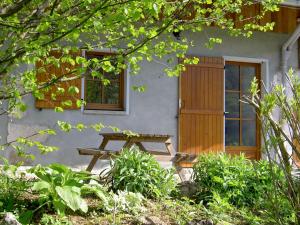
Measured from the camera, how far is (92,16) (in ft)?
10.2

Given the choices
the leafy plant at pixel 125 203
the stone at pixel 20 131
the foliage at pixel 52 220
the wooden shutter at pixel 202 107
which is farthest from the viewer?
the wooden shutter at pixel 202 107

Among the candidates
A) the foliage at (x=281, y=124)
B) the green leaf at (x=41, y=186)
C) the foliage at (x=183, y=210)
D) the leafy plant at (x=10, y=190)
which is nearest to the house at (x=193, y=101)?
the leafy plant at (x=10, y=190)

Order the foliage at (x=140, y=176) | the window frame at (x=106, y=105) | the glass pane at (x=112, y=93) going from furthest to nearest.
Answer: the glass pane at (x=112, y=93) → the window frame at (x=106, y=105) → the foliage at (x=140, y=176)

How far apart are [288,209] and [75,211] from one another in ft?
5.46

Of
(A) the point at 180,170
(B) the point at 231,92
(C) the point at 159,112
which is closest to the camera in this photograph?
(A) the point at 180,170

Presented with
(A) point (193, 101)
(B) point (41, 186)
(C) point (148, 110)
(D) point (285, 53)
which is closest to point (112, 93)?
(C) point (148, 110)

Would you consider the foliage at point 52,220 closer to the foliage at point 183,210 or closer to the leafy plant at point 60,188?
the leafy plant at point 60,188

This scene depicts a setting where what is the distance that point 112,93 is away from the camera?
804 centimetres

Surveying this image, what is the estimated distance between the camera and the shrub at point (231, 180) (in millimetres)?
4570

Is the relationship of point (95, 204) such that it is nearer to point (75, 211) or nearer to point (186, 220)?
point (75, 211)

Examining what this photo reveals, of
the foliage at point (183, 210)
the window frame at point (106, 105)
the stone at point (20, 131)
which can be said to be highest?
the window frame at point (106, 105)

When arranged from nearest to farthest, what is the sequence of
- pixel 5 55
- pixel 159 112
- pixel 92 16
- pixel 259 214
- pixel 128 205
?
pixel 92 16 < pixel 5 55 < pixel 128 205 < pixel 259 214 < pixel 159 112

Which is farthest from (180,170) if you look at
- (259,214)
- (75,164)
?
(75,164)

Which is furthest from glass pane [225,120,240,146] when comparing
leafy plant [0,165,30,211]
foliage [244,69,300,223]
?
foliage [244,69,300,223]
